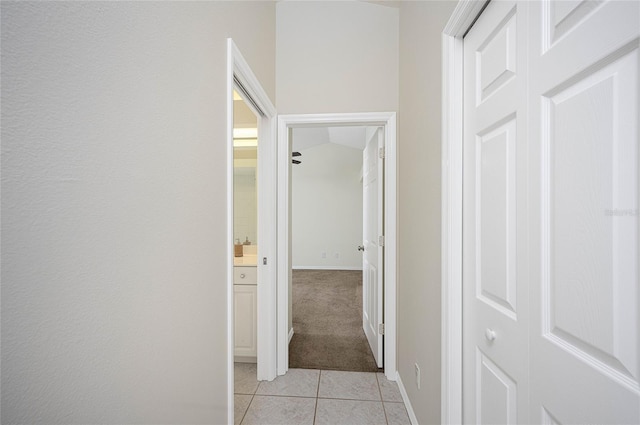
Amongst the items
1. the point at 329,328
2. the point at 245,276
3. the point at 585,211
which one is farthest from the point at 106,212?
the point at 329,328

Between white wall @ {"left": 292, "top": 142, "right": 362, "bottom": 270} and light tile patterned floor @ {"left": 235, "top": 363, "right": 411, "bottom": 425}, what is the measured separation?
4.40 meters

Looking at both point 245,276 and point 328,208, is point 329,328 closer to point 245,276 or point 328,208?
point 245,276

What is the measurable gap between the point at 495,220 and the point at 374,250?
1.54 metres

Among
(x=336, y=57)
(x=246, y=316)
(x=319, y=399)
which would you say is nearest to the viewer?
(x=319, y=399)

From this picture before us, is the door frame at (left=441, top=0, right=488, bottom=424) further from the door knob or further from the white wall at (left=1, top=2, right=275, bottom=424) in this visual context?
the white wall at (left=1, top=2, right=275, bottom=424)

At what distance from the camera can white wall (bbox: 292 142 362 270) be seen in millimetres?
6500

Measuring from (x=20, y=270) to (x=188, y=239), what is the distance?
0.47 meters

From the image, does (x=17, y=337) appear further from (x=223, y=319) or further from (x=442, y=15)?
(x=442, y=15)

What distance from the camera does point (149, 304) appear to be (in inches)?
29.2

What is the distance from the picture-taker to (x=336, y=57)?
6.95 feet

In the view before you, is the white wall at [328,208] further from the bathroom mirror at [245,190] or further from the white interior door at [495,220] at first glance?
the white interior door at [495,220]

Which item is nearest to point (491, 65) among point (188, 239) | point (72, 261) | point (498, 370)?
point (498, 370)

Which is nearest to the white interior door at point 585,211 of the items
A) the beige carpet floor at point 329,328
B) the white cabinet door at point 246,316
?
the beige carpet floor at point 329,328

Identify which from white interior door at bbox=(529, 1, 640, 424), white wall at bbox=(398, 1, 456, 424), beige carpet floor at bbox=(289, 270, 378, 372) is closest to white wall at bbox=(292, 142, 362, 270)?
beige carpet floor at bbox=(289, 270, 378, 372)
